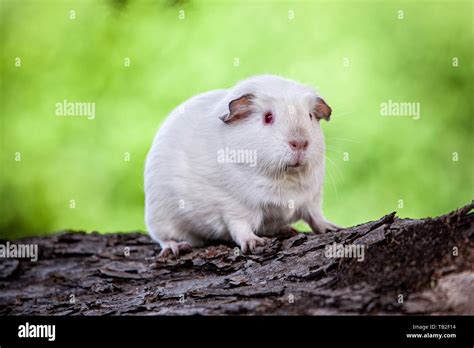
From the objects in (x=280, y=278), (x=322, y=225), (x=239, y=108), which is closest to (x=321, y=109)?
(x=239, y=108)

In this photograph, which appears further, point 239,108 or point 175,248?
point 175,248

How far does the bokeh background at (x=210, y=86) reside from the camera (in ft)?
19.2

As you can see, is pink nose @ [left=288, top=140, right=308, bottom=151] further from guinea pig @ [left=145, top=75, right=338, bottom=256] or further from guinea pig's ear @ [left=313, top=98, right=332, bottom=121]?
guinea pig's ear @ [left=313, top=98, right=332, bottom=121]

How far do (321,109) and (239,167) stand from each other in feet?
2.44

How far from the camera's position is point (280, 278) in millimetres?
3975

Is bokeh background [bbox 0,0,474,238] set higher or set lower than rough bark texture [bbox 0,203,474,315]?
higher

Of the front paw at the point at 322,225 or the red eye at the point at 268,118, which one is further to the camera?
the front paw at the point at 322,225

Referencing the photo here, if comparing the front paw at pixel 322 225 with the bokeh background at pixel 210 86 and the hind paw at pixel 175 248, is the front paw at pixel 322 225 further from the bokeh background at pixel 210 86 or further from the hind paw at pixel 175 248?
the hind paw at pixel 175 248

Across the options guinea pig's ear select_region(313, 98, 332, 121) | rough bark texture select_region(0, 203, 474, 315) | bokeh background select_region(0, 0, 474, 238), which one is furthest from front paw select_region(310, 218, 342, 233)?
guinea pig's ear select_region(313, 98, 332, 121)

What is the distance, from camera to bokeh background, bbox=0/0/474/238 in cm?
586

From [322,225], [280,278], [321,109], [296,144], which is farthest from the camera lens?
[322,225]

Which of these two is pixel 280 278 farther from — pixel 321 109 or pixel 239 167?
pixel 321 109

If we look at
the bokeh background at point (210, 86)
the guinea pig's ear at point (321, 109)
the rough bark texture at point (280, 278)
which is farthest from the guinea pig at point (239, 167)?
the bokeh background at point (210, 86)
